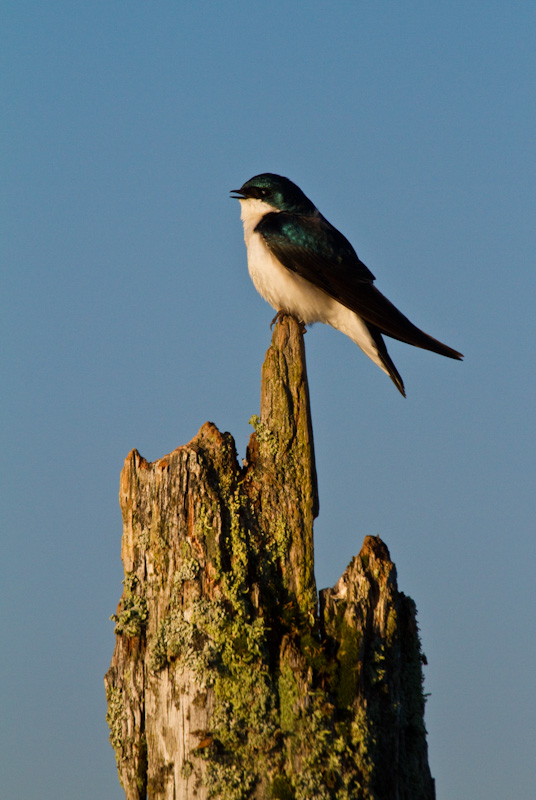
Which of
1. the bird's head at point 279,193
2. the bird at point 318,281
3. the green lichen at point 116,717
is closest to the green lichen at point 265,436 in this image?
the green lichen at point 116,717

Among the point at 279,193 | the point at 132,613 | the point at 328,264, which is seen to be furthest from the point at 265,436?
the point at 279,193

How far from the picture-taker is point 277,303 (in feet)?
22.4

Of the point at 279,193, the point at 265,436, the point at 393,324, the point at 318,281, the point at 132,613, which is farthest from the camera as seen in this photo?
the point at 279,193

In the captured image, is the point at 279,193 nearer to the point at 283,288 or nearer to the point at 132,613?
the point at 283,288

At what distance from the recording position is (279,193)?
24.0ft

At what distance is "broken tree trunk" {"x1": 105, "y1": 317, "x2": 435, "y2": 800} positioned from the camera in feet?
12.5

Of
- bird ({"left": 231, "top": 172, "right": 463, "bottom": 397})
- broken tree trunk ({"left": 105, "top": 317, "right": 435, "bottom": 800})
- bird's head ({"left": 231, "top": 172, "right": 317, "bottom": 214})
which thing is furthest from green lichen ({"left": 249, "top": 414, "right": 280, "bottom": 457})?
bird's head ({"left": 231, "top": 172, "right": 317, "bottom": 214})

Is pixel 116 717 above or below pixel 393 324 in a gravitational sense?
below

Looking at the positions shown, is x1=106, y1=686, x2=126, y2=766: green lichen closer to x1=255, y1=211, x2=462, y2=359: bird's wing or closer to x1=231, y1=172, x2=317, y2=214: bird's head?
x1=255, y1=211, x2=462, y2=359: bird's wing

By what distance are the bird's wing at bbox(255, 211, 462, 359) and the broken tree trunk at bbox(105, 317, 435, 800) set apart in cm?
227

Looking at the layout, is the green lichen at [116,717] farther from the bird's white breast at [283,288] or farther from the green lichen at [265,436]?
the bird's white breast at [283,288]

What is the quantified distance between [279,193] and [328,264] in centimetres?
93

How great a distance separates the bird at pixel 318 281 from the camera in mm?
6676

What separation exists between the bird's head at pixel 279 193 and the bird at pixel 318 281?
237 millimetres
